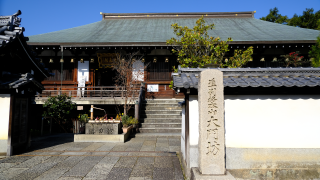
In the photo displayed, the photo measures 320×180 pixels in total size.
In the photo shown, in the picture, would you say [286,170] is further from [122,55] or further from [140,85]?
[122,55]

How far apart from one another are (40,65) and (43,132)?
5.57m

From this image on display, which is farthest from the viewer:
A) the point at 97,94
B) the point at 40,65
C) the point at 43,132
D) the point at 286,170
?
the point at 97,94

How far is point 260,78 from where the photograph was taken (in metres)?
5.39

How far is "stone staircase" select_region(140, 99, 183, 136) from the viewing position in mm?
11141

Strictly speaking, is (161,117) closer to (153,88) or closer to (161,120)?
(161,120)

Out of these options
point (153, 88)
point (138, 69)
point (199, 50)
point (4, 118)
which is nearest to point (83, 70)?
point (138, 69)

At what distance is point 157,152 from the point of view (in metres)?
7.45

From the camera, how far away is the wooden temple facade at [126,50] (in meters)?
13.6

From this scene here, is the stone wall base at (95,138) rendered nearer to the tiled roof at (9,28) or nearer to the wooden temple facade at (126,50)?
the wooden temple facade at (126,50)

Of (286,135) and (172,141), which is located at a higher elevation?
(286,135)

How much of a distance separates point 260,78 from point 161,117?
24.6 ft

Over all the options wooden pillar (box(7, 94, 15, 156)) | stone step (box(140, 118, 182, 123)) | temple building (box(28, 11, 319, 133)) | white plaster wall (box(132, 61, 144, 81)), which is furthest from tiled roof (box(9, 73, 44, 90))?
white plaster wall (box(132, 61, 144, 81))

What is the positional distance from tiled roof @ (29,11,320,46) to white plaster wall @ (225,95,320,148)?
8879 mm

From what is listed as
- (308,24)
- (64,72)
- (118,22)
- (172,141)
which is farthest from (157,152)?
(308,24)
